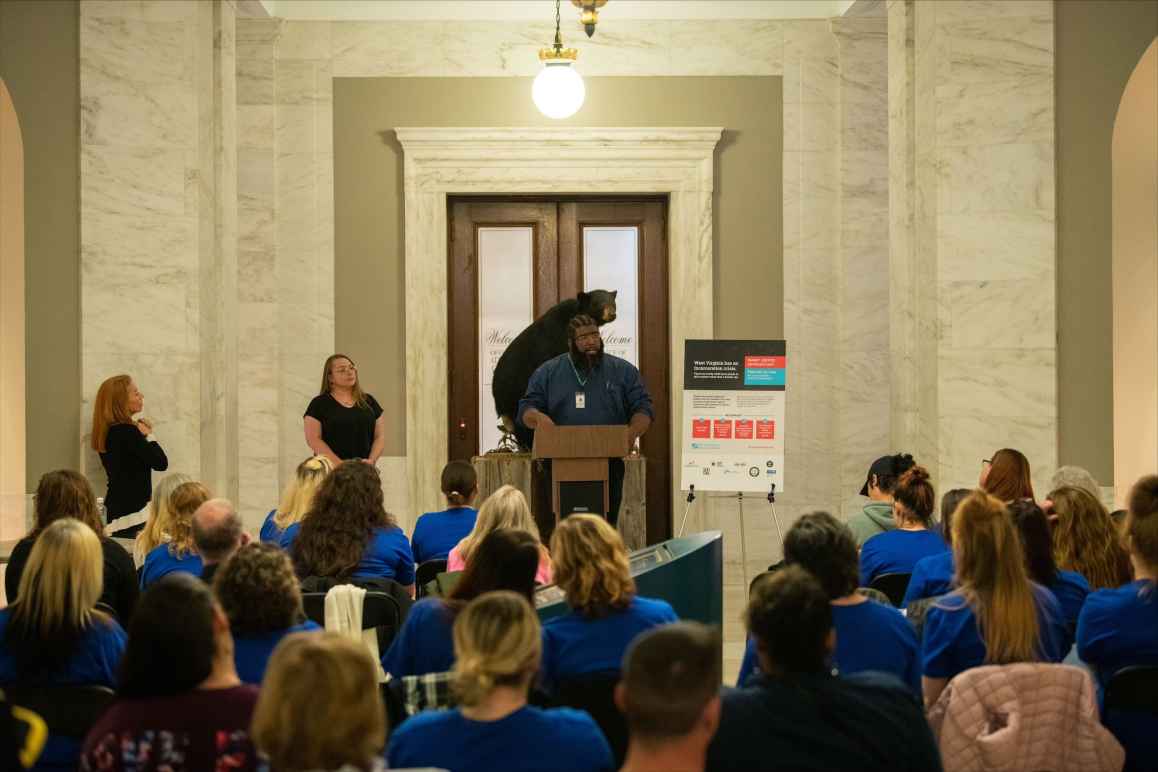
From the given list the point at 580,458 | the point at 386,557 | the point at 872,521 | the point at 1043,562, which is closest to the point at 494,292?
the point at 580,458

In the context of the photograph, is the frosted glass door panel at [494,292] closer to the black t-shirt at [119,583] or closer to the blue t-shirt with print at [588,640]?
the black t-shirt at [119,583]

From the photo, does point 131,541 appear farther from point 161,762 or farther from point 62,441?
point 161,762

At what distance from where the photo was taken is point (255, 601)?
3.32m

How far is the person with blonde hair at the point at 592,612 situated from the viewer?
3389 millimetres

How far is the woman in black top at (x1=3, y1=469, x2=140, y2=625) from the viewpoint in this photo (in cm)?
432

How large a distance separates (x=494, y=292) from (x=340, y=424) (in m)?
2.74

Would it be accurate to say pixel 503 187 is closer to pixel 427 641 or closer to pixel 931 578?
pixel 931 578

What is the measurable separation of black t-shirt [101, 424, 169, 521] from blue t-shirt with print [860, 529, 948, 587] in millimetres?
4149

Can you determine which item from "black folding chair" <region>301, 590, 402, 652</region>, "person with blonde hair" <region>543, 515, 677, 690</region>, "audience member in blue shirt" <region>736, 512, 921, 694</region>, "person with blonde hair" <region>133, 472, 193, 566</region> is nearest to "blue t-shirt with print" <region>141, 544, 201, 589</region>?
"person with blonde hair" <region>133, 472, 193, 566</region>

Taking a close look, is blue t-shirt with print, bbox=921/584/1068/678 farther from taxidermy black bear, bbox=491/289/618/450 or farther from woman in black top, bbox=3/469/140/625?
taxidermy black bear, bbox=491/289/618/450

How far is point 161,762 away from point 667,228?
8344 millimetres

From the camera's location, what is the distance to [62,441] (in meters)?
7.89

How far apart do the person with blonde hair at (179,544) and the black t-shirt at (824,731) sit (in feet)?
8.53

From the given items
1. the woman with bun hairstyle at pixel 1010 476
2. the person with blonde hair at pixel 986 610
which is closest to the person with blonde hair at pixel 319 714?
the person with blonde hair at pixel 986 610
